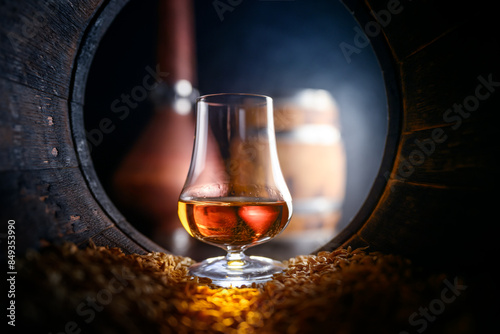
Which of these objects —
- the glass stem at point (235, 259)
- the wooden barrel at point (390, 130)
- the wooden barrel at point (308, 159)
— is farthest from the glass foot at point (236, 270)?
the wooden barrel at point (308, 159)

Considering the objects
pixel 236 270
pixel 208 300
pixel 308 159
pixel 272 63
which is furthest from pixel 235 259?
pixel 272 63

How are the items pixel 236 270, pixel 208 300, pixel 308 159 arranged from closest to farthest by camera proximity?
pixel 208 300, pixel 236 270, pixel 308 159

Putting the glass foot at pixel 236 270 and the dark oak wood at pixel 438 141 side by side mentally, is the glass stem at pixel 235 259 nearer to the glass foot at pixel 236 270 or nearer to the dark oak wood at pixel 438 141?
the glass foot at pixel 236 270

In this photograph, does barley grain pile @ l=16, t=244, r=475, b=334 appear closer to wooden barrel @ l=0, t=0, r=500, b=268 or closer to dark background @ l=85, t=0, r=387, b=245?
wooden barrel @ l=0, t=0, r=500, b=268

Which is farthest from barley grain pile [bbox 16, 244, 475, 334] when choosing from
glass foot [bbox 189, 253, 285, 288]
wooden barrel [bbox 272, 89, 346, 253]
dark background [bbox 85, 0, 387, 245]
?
dark background [bbox 85, 0, 387, 245]

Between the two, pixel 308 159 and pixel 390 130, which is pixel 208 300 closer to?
pixel 390 130

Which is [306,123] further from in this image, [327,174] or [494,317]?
[494,317]

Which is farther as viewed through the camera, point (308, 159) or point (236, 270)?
point (308, 159)
